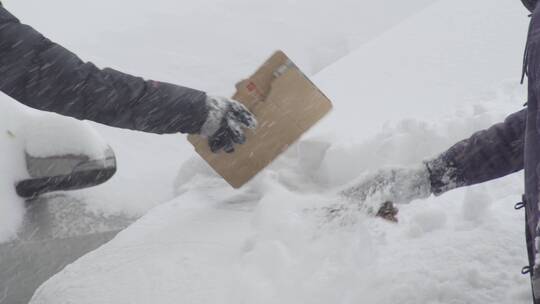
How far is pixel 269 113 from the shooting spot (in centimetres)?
221

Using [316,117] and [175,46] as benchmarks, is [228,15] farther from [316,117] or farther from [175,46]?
[316,117]

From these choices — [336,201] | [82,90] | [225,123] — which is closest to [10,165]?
[82,90]

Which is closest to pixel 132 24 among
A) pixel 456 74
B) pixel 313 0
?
pixel 313 0

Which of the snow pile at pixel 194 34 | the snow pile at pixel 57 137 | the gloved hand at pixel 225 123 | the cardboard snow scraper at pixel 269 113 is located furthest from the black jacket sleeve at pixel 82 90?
the snow pile at pixel 194 34

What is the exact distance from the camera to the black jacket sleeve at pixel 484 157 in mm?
1669

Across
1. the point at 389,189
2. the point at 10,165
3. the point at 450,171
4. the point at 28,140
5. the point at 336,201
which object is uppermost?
the point at 450,171

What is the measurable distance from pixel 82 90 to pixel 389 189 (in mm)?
1088

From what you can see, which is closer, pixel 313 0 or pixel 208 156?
pixel 208 156

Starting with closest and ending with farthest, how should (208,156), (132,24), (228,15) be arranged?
(208,156) → (132,24) → (228,15)

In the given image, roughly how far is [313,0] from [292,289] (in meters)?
9.16

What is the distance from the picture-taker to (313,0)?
1000 cm

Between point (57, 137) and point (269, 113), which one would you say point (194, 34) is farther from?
point (269, 113)

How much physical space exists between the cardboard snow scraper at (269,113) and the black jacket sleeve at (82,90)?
32 cm

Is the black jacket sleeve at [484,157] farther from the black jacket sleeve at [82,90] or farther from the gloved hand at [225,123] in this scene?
the black jacket sleeve at [82,90]
